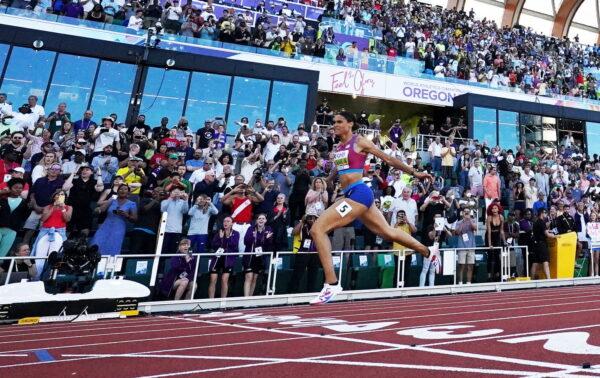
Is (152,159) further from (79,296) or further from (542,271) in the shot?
(542,271)

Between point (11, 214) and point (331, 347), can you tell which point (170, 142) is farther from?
point (331, 347)

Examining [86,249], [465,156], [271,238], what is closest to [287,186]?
[271,238]

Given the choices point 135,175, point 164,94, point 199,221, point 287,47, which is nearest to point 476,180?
point 199,221

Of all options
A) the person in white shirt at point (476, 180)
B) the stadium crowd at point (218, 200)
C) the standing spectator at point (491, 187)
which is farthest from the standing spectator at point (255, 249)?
the person in white shirt at point (476, 180)

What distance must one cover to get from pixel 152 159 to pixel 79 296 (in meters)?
4.06

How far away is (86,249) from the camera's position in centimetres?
690

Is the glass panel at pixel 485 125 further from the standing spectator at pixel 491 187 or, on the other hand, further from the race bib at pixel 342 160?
the race bib at pixel 342 160

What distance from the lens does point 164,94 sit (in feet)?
57.5

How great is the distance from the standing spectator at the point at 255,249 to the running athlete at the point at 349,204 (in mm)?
3828

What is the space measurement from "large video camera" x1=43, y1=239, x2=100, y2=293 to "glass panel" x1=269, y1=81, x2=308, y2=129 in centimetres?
1281

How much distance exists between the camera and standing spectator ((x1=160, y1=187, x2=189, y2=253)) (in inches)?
321

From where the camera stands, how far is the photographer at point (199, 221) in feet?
27.1

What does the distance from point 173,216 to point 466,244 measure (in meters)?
6.41

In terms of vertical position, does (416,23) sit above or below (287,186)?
above
